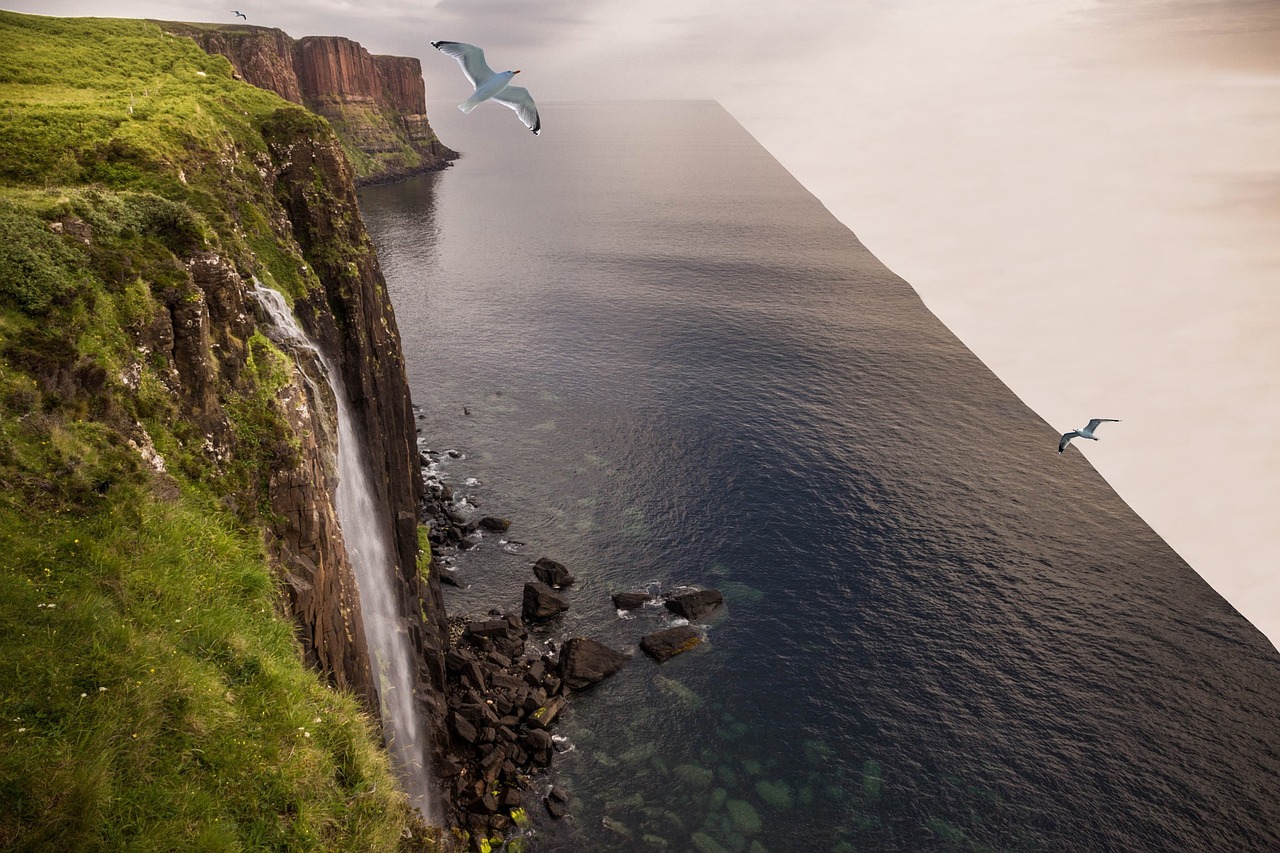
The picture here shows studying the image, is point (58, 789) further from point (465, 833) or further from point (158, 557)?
point (465, 833)

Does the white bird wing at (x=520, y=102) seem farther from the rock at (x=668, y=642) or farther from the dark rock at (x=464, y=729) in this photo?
the rock at (x=668, y=642)

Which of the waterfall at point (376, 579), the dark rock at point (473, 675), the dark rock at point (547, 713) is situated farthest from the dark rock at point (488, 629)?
the waterfall at point (376, 579)

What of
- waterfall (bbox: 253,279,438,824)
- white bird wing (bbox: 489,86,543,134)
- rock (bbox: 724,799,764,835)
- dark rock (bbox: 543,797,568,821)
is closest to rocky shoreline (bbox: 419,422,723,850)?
dark rock (bbox: 543,797,568,821)

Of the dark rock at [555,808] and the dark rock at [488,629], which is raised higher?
the dark rock at [488,629]

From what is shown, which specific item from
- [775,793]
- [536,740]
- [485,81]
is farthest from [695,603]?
[485,81]

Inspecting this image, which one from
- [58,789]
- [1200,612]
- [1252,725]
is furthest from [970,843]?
[58,789]

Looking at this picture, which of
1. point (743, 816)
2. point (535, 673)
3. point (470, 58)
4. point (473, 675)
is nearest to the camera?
point (470, 58)

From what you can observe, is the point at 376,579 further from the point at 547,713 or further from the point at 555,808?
the point at 555,808

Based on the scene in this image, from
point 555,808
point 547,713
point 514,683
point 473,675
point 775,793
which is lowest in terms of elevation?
point 555,808
